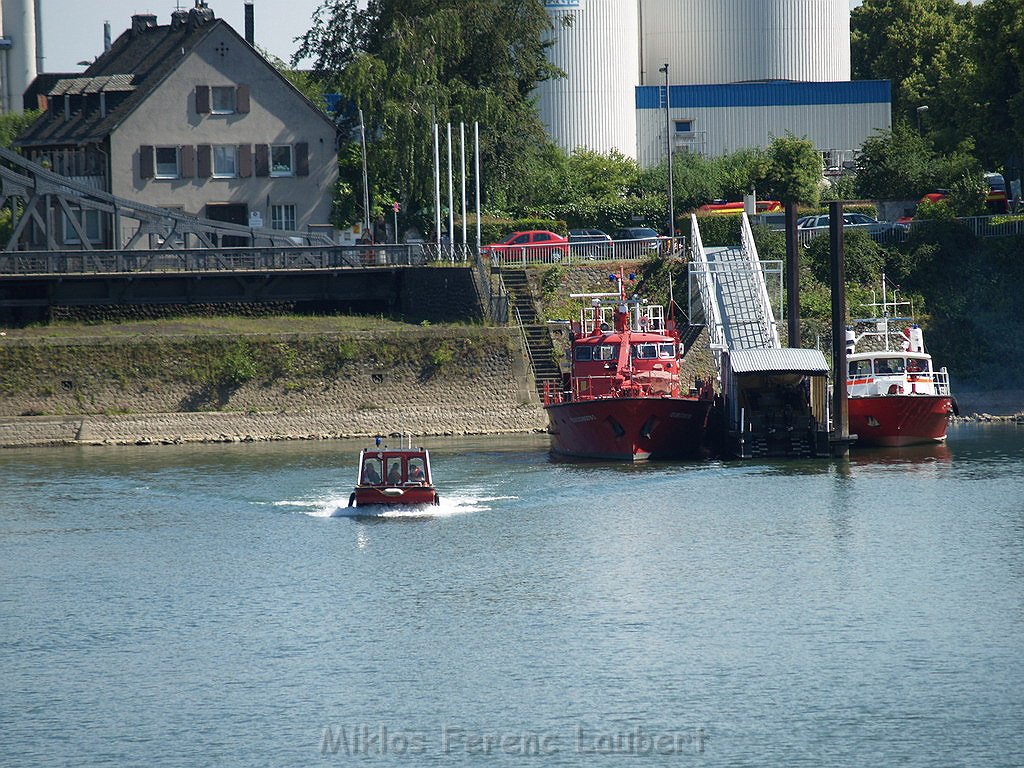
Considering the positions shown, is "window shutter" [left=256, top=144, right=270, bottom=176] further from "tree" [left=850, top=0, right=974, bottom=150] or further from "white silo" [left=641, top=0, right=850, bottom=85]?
"tree" [left=850, top=0, right=974, bottom=150]

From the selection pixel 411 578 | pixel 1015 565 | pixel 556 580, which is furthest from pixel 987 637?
pixel 411 578

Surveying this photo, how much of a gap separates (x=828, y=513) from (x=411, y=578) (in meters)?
13.0

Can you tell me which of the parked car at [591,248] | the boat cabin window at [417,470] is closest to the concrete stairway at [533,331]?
the parked car at [591,248]

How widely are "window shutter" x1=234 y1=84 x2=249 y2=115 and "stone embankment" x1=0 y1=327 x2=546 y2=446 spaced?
1883 cm

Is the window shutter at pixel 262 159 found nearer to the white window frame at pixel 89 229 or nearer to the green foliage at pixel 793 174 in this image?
the white window frame at pixel 89 229

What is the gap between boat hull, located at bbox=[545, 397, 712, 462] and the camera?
5525 cm

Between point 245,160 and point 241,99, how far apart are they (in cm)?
288

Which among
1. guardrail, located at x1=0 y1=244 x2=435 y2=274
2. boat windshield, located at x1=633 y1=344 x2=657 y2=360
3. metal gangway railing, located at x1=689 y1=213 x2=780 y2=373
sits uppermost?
guardrail, located at x1=0 y1=244 x2=435 y2=274

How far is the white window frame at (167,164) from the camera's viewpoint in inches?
3201

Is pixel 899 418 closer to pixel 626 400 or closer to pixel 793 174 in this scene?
pixel 626 400

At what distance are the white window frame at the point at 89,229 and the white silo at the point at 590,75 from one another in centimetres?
2776

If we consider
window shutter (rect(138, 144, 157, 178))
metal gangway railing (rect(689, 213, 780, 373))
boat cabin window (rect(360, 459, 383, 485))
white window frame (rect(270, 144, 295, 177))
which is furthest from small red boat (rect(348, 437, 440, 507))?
white window frame (rect(270, 144, 295, 177))

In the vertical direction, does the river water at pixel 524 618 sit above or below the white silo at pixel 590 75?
below

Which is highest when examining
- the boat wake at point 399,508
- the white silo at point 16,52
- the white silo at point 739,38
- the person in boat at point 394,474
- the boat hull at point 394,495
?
the white silo at point 16,52
